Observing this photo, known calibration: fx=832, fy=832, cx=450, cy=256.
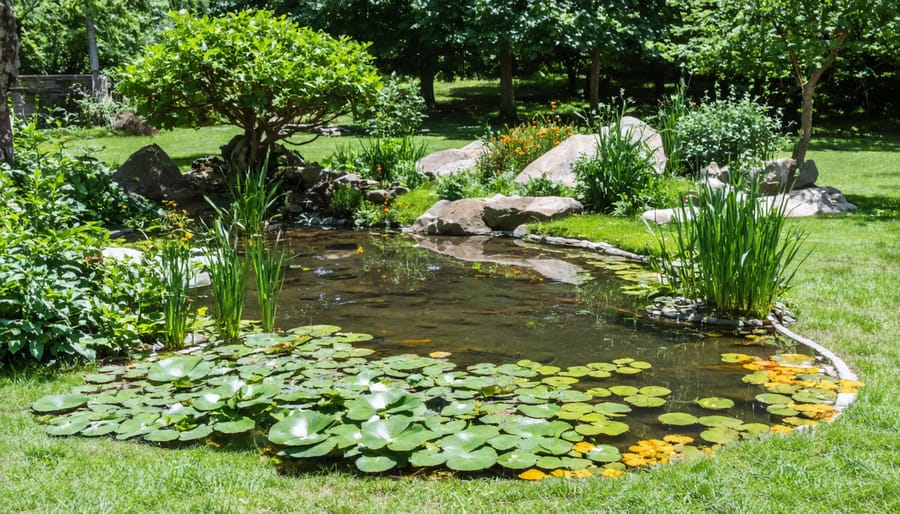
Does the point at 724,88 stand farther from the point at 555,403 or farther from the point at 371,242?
the point at 555,403

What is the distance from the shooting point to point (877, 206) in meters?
11.4

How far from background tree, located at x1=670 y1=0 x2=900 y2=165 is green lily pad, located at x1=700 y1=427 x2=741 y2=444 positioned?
24.3ft

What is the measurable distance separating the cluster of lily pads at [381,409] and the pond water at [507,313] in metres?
0.19

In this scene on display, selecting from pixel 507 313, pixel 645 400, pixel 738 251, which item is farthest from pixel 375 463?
pixel 738 251

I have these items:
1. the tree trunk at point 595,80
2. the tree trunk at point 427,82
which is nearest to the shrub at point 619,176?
the tree trunk at point 595,80

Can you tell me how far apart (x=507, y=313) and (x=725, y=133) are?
607cm

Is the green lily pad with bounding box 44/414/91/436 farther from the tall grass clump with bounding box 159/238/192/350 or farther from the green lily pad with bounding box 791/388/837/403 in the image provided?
the green lily pad with bounding box 791/388/837/403

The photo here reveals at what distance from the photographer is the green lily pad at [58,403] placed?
14.8 ft

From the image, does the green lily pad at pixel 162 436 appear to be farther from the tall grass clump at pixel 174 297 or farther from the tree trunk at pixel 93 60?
the tree trunk at pixel 93 60

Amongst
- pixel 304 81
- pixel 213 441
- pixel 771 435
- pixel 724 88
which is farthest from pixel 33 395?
pixel 724 88

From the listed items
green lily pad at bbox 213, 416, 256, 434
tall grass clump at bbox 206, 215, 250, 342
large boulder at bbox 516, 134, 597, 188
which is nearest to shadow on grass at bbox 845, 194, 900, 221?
large boulder at bbox 516, 134, 597, 188

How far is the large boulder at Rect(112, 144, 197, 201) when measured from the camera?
12.9 metres

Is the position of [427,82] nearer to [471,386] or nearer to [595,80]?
[595,80]

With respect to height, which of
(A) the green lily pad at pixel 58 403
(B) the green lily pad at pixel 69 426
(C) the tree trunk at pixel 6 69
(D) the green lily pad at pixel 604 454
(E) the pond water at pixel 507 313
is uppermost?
(C) the tree trunk at pixel 6 69
